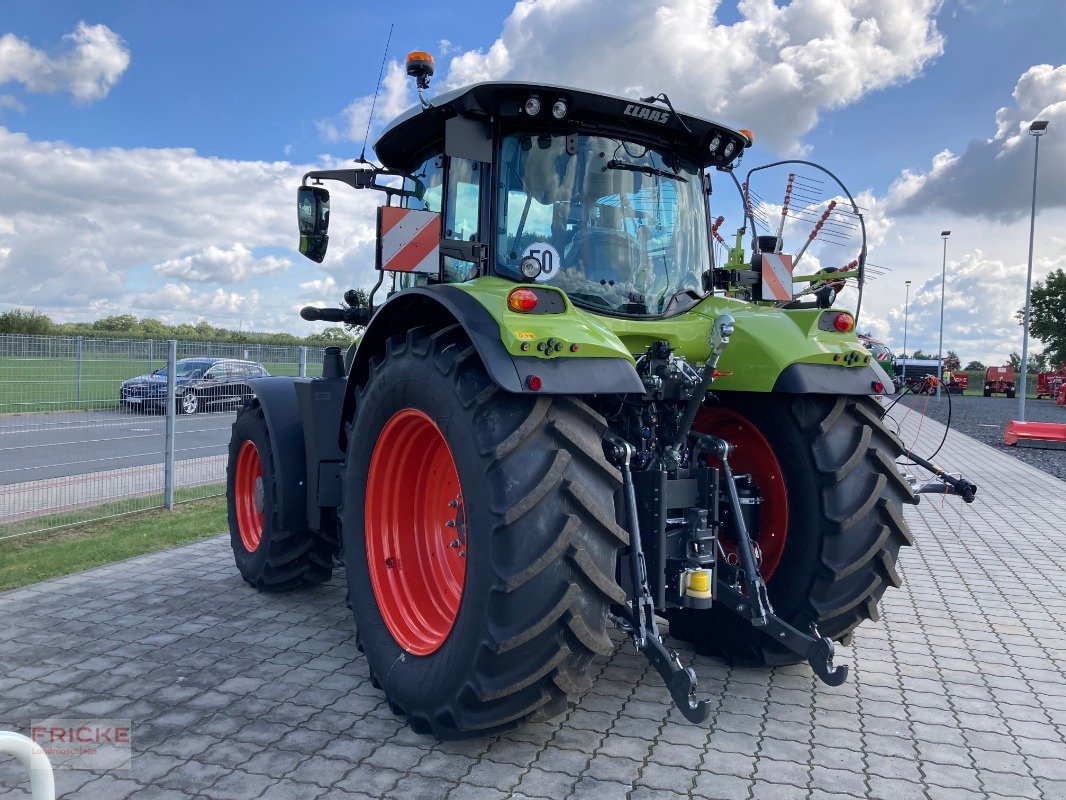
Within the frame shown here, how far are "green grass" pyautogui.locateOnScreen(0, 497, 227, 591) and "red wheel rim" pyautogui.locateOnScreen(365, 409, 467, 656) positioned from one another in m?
3.17

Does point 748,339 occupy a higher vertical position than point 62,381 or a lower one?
higher

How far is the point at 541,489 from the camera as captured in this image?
2809 mm

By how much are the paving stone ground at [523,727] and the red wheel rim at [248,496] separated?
39 cm

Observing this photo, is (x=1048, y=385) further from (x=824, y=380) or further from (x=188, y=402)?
(x=824, y=380)

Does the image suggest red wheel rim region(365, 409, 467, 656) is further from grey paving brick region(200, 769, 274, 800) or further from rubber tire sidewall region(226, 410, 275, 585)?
rubber tire sidewall region(226, 410, 275, 585)

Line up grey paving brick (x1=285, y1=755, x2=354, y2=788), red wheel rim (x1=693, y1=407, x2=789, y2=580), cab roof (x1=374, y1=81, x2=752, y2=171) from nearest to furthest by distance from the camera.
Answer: grey paving brick (x1=285, y1=755, x2=354, y2=788)
cab roof (x1=374, y1=81, x2=752, y2=171)
red wheel rim (x1=693, y1=407, x2=789, y2=580)

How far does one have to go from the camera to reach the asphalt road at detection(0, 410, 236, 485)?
23.6ft

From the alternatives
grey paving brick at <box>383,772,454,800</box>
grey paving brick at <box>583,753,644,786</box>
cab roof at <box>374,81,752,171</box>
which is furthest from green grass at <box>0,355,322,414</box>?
grey paving brick at <box>583,753,644,786</box>

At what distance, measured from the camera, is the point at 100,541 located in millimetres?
6777

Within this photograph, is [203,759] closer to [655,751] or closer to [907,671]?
[655,751]

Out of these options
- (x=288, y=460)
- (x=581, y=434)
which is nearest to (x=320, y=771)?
(x=581, y=434)

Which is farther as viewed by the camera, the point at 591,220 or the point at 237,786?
the point at 591,220

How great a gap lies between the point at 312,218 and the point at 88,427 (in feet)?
16.0

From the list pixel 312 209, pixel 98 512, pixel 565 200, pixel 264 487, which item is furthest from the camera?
pixel 98 512
